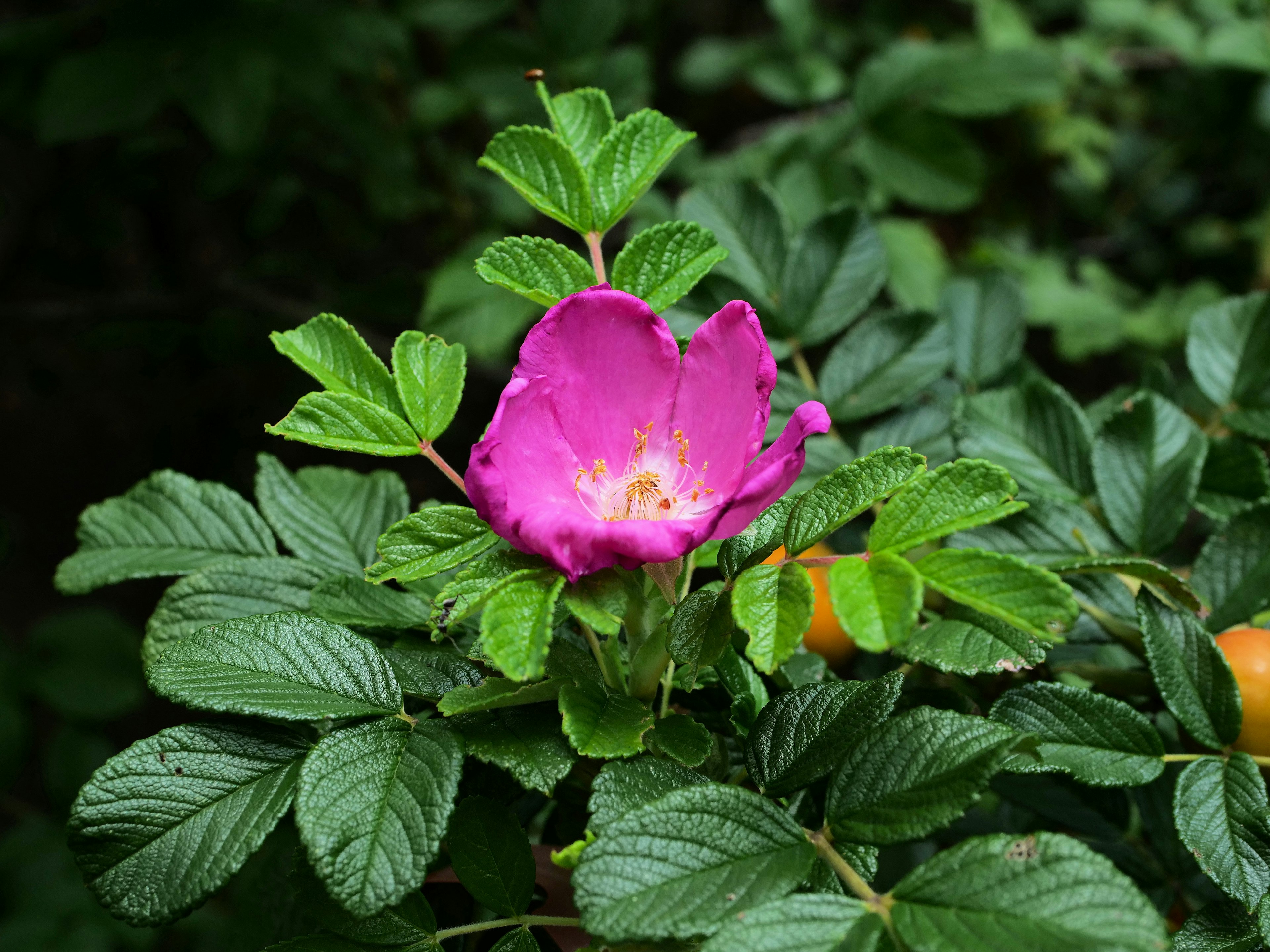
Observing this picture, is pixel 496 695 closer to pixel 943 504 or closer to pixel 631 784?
pixel 631 784

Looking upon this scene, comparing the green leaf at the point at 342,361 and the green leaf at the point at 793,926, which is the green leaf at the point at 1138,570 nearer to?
the green leaf at the point at 793,926

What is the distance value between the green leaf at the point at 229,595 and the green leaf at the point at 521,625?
27cm

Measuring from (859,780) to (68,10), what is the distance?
2202 mm

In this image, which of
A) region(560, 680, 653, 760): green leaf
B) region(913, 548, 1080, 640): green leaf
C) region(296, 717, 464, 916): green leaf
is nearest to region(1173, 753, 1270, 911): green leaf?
region(913, 548, 1080, 640): green leaf

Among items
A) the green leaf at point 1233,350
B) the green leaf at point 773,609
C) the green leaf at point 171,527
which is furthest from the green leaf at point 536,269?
the green leaf at point 1233,350

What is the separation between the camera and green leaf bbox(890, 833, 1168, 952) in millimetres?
446

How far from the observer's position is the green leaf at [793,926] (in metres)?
0.47

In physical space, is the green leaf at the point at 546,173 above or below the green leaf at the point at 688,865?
above

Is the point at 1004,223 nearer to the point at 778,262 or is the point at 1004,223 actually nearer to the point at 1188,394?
the point at 1188,394

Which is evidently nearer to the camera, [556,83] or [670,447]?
[670,447]

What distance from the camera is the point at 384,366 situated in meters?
0.63

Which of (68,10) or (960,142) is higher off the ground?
(68,10)

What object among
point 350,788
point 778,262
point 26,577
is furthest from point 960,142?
point 26,577

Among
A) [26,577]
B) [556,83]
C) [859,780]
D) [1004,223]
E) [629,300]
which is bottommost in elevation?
[26,577]
